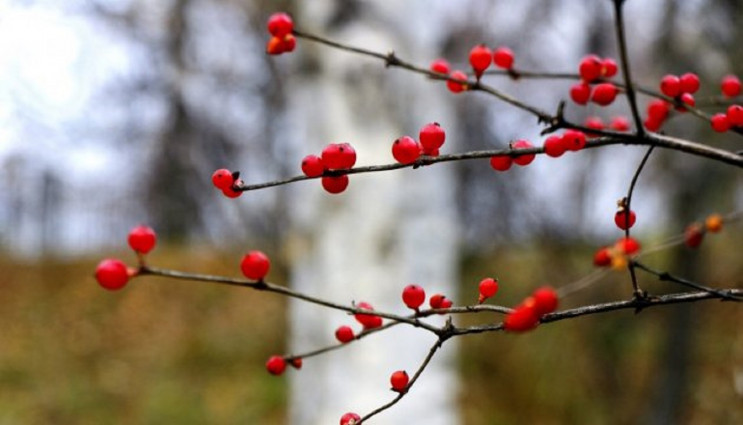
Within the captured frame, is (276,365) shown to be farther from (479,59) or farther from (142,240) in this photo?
(479,59)

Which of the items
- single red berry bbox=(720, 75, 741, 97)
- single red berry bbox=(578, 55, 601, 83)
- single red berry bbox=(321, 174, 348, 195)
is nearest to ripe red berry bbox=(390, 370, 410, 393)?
single red berry bbox=(321, 174, 348, 195)

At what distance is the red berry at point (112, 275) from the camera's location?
1.54ft

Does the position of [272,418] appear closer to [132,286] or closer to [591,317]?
[591,317]

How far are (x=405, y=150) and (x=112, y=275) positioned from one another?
0.20 meters

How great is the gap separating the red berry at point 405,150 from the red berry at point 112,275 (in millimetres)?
189

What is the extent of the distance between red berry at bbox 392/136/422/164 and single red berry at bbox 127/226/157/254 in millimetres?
183

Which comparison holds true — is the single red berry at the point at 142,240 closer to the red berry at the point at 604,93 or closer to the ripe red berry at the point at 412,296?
the ripe red berry at the point at 412,296

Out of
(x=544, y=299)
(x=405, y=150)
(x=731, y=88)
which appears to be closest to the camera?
(x=544, y=299)

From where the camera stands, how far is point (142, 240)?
0.51m

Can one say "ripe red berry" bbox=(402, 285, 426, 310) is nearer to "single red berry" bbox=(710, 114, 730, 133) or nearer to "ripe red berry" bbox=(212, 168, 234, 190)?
"ripe red berry" bbox=(212, 168, 234, 190)

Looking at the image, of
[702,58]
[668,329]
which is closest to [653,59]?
[702,58]

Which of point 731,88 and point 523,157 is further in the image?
point 731,88

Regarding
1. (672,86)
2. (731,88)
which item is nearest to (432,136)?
(672,86)

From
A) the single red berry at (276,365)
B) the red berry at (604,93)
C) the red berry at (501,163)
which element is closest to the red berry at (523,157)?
the red berry at (501,163)
